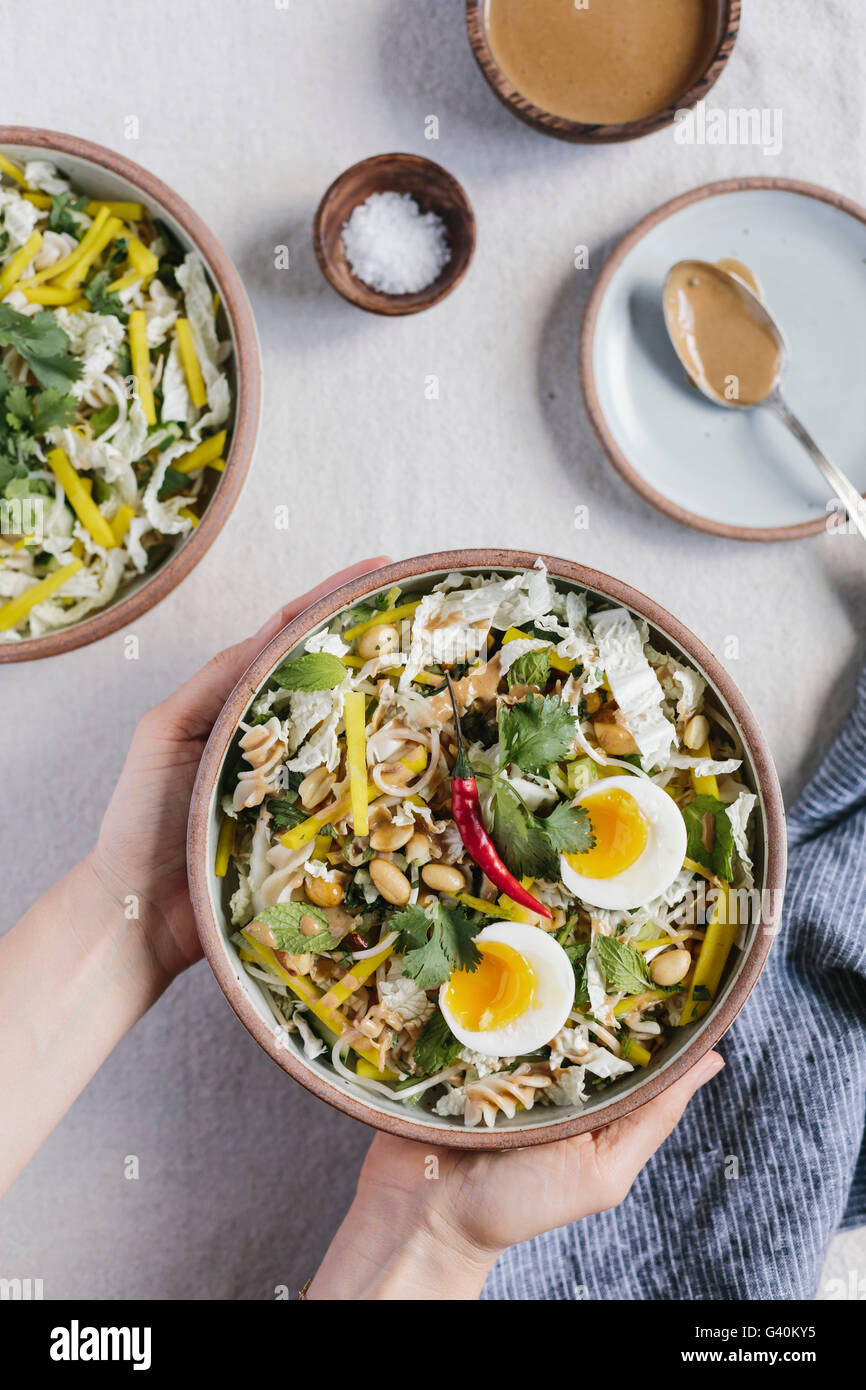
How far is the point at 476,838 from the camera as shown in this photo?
5.99 feet

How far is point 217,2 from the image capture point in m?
2.68

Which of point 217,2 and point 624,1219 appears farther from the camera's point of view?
point 217,2

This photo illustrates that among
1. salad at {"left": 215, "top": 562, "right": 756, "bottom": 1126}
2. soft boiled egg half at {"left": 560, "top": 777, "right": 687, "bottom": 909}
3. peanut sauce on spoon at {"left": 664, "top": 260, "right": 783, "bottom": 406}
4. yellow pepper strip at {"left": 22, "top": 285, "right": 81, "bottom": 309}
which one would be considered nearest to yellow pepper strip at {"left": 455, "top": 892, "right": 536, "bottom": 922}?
salad at {"left": 215, "top": 562, "right": 756, "bottom": 1126}

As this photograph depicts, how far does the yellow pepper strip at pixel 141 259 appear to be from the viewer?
7.79 ft

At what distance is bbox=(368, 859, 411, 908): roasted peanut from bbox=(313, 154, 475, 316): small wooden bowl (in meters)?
1.42

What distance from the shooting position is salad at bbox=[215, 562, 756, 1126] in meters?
1.83

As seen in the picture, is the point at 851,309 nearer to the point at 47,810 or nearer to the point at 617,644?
the point at 617,644

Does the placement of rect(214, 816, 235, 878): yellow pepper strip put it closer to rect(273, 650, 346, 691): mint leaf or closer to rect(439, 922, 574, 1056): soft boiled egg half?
rect(273, 650, 346, 691): mint leaf

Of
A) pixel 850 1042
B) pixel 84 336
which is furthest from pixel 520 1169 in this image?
pixel 84 336

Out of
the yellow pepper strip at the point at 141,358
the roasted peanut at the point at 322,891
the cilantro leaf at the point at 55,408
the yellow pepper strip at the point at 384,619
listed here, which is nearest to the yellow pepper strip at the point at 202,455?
the yellow pepper strip at the point at 141,358

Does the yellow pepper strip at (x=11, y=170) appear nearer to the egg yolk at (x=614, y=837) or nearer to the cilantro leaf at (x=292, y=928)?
the cilantro leaf at (x=292, y=928)

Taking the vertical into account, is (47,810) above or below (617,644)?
below

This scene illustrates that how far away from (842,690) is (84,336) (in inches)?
82.3
